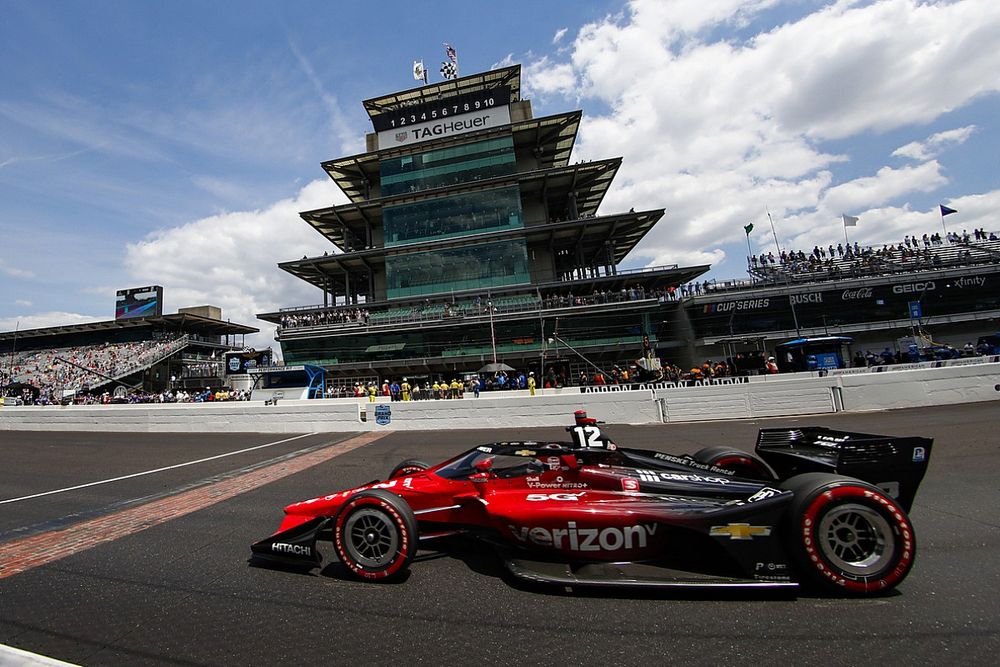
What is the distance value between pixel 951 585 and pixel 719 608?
62.6 inches

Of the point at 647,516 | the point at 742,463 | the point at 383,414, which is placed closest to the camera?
the point at 647,516

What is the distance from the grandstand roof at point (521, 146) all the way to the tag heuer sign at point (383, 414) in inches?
1376

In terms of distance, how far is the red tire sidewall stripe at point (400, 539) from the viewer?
353cm

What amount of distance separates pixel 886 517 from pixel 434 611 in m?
3.04

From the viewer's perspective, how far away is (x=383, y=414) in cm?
1548

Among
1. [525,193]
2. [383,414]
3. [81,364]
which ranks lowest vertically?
[383,414]

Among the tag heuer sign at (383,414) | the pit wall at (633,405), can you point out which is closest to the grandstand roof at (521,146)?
the pit wall at (633,405)

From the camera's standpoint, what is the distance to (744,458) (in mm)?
4570

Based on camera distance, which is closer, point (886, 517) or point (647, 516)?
point (886, 517)

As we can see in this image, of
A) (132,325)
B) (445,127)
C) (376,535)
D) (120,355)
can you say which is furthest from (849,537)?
(132,325)

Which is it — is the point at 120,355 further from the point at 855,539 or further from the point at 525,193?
the point at 855,539

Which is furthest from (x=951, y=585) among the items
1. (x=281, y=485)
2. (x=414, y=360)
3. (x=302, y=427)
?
(x=414, y=360)

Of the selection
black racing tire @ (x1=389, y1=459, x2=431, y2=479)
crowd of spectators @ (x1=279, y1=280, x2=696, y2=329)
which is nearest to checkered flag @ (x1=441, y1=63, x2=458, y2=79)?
crowd of spectators @ (x1=279, y1=280, x2=696, y2=329)

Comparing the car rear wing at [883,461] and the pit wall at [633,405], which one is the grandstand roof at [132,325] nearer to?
the pit wall at [633,405]
